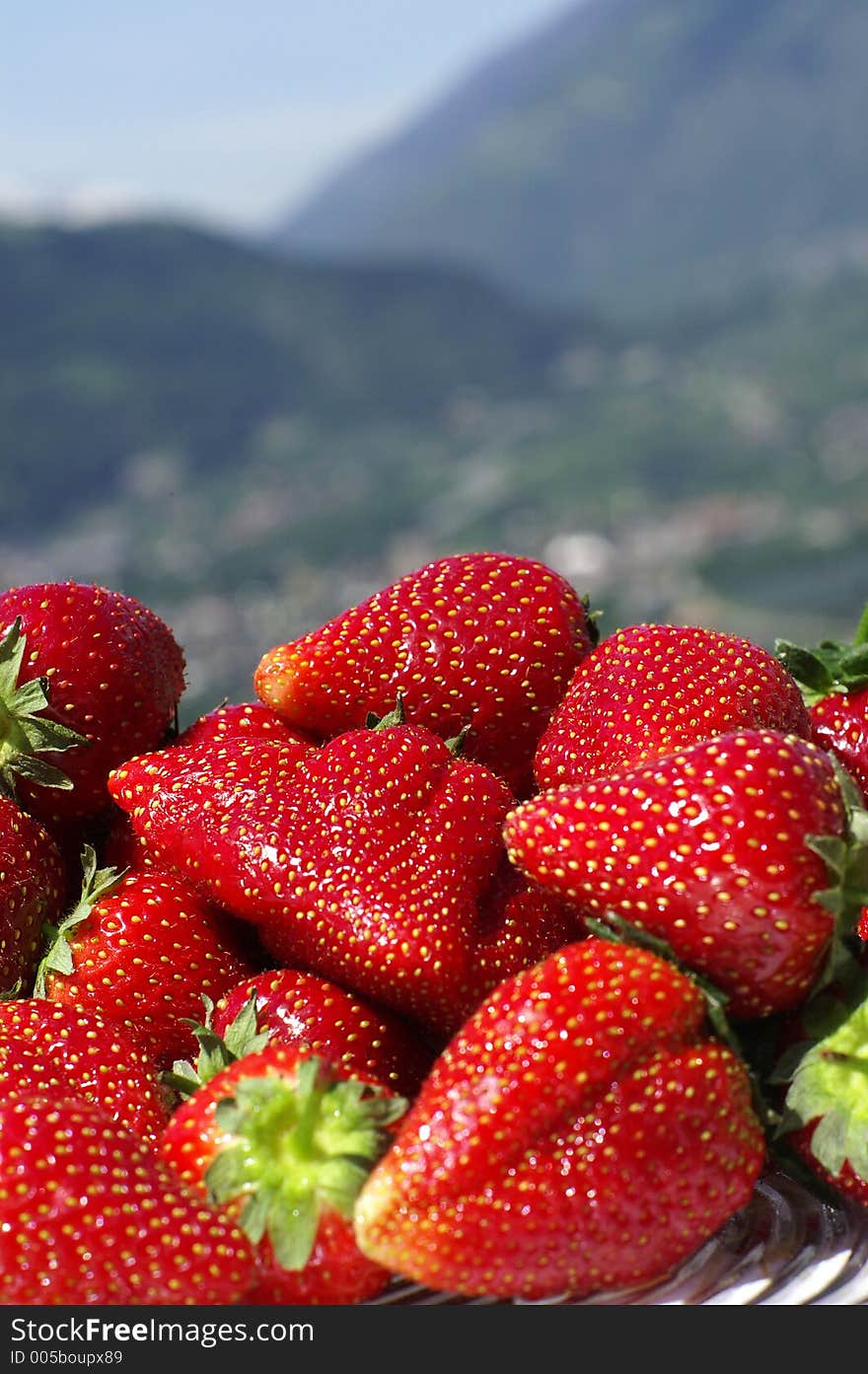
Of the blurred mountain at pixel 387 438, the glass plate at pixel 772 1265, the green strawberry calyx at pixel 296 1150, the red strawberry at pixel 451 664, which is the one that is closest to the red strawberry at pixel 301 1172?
the green strawberry calyx at pixel 296 1150

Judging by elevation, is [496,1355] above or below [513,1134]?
below

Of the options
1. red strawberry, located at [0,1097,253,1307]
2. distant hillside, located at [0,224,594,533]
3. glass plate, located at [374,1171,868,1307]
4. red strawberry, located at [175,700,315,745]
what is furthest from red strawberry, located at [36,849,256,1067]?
distant hillside, located at [0,224,594,533]

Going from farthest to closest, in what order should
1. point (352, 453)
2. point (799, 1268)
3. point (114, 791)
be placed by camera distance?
1. point (352, 453)
2. point (114, 791)
3. point (799, 1268)

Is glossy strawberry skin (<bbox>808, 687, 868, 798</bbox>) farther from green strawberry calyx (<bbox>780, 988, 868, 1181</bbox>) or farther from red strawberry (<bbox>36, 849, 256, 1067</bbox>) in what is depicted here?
red strawberry (<bbox>36, 849, 256, 1067</bbox>)

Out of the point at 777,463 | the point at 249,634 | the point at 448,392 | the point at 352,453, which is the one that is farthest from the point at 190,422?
the point at 249,634

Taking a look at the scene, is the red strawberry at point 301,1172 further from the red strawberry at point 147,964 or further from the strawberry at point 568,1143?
the red strawberry at point 147,964

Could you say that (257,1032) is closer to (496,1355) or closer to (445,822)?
(445,822)
